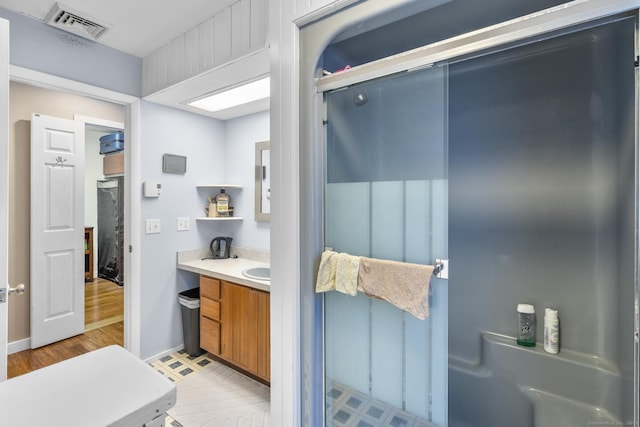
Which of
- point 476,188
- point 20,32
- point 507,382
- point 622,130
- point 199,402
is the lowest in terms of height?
point 199,402

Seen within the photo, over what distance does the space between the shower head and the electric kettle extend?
2.04 m

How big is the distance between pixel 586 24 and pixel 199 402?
2.54 meters

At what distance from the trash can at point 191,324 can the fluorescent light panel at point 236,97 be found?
63.9 inches

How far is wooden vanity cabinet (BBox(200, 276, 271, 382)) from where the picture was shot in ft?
6.79

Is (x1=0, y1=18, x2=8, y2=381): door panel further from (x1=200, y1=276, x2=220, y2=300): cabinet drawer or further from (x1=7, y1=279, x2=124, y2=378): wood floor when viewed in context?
(x1=7, y1=279, x2=124, y2=378): wood floor

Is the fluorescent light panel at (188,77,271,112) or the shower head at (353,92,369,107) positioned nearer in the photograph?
the shower head at (353,92,369,107)

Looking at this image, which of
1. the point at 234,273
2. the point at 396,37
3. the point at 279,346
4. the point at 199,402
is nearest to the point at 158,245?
the point at 234,273

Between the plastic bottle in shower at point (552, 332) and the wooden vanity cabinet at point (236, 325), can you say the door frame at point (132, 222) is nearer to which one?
the wooden vanity cabinet at point (236, 325)

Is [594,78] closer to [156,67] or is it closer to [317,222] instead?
[317,222]

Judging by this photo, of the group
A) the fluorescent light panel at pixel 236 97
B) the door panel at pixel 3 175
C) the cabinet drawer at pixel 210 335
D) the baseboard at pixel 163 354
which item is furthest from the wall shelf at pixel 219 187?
the door panel at pixel 3 175

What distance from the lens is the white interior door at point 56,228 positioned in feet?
8.65

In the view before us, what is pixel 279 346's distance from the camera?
1238 millimetres

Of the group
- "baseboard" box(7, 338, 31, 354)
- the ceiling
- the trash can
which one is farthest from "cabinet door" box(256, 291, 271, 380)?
"baseboard" box(7, 338, 31, 354)

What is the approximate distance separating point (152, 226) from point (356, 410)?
2.02 metres
